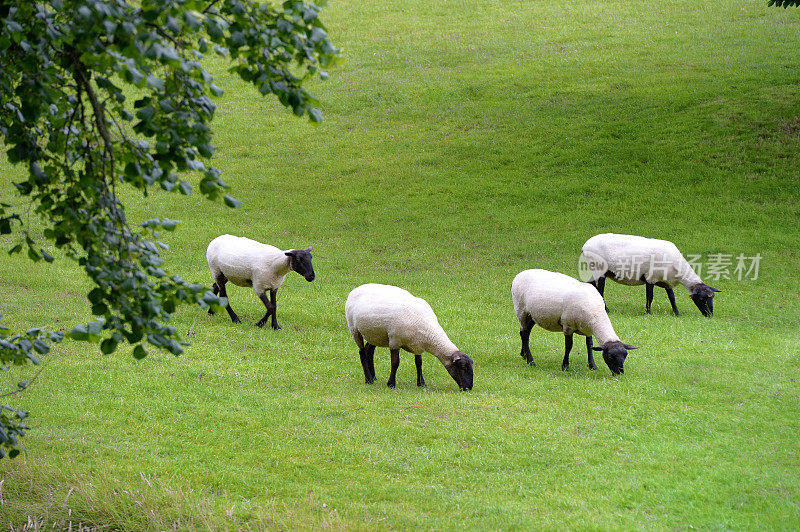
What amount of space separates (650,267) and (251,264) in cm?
1078

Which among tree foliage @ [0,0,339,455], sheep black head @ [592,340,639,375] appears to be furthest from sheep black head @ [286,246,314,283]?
tree foliage @ [0,0,339,455]

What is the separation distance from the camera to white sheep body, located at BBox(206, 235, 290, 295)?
18016mm

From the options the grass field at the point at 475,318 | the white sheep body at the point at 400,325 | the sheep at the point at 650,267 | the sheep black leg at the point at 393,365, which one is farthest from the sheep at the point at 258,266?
the sheep at the point at 650,267

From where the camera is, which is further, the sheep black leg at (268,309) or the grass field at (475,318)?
the sheep black leg at (268,309)

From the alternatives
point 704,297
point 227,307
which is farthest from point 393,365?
point 704,297

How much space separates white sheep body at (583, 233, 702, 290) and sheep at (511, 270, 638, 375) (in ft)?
15.9

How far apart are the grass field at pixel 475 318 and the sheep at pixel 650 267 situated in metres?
0.81

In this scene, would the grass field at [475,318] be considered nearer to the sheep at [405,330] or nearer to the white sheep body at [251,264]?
the sheep at [405,330]

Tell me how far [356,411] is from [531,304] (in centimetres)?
496

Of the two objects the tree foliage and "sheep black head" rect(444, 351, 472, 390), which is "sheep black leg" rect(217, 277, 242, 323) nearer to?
"sheep black head" rect(444, 351, 472, 390)

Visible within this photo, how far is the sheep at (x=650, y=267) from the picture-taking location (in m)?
19.6

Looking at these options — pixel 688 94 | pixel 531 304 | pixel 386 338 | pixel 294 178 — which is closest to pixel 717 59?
pixel 688 94

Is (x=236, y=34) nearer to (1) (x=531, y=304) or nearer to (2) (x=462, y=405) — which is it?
(2) (x=462, y=405)

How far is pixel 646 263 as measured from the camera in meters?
19.7
